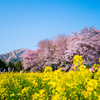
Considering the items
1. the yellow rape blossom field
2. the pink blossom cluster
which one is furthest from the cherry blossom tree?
the yellow rape blossom field

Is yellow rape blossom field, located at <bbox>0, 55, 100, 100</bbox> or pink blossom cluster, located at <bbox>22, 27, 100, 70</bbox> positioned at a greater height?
pink blossom cluster, located at <bbox>22, 27, 100, 70</bbox>

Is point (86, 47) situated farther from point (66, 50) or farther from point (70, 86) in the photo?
point (70, 86)

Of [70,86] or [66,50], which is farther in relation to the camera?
[66,50]

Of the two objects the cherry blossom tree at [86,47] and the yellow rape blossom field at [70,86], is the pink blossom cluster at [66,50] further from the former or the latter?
the yellow rape blossom field at [70,86]

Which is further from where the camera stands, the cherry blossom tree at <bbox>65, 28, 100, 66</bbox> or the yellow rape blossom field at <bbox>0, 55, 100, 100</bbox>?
the cherry blossom tree at <bbox>65, 28, 100, 66</bbox>

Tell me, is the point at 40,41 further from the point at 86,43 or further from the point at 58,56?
the point at 86,43

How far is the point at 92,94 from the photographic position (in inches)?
142

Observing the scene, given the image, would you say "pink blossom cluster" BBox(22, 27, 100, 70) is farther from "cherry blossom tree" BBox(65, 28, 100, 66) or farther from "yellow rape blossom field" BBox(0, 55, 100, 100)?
"yellow rape blossom field" BBox(0, 55, 100, 100)

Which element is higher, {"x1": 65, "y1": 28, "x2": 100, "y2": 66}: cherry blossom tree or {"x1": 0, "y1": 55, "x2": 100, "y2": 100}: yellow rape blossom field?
{"x1": 65, "y1": 28, "x2": 100, "y2": 66}: cherry blossom tree

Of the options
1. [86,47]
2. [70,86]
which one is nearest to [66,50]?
[86,47]

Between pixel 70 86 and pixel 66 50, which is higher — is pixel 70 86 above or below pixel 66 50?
below

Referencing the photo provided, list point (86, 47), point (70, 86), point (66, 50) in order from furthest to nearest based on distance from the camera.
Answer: point (66, 50), point (86, 47), point (70, 86)

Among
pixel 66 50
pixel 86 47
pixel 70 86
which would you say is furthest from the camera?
pixel 66 50

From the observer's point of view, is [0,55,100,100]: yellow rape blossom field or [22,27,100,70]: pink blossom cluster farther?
[22,27,100,70]: pink blossom cluster
